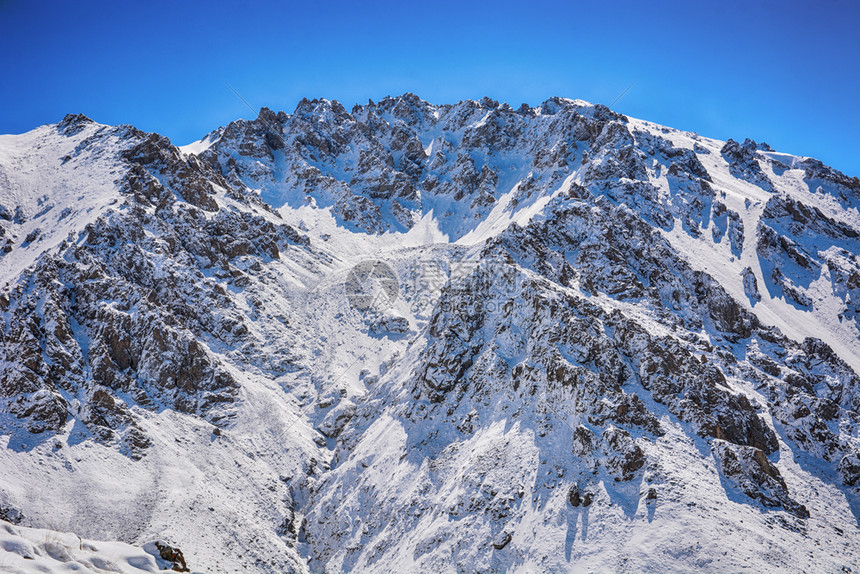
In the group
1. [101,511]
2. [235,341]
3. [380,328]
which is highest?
[380,328]

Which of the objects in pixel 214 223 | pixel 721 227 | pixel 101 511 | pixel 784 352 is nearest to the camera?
pixel 101 511

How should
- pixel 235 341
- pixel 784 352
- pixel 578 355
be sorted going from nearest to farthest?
pixel 578 355 → pixel 784 352 → pixel 235 341

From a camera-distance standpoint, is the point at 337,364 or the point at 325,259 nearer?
the point at 337,364

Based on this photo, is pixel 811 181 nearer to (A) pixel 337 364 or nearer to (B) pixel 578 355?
(B) pixel 578 355

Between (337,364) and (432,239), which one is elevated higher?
(432,239)

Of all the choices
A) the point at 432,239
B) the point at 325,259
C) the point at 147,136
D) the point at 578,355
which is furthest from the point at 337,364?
the point at 147,136

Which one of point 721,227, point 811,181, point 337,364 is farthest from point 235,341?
point 811,181
